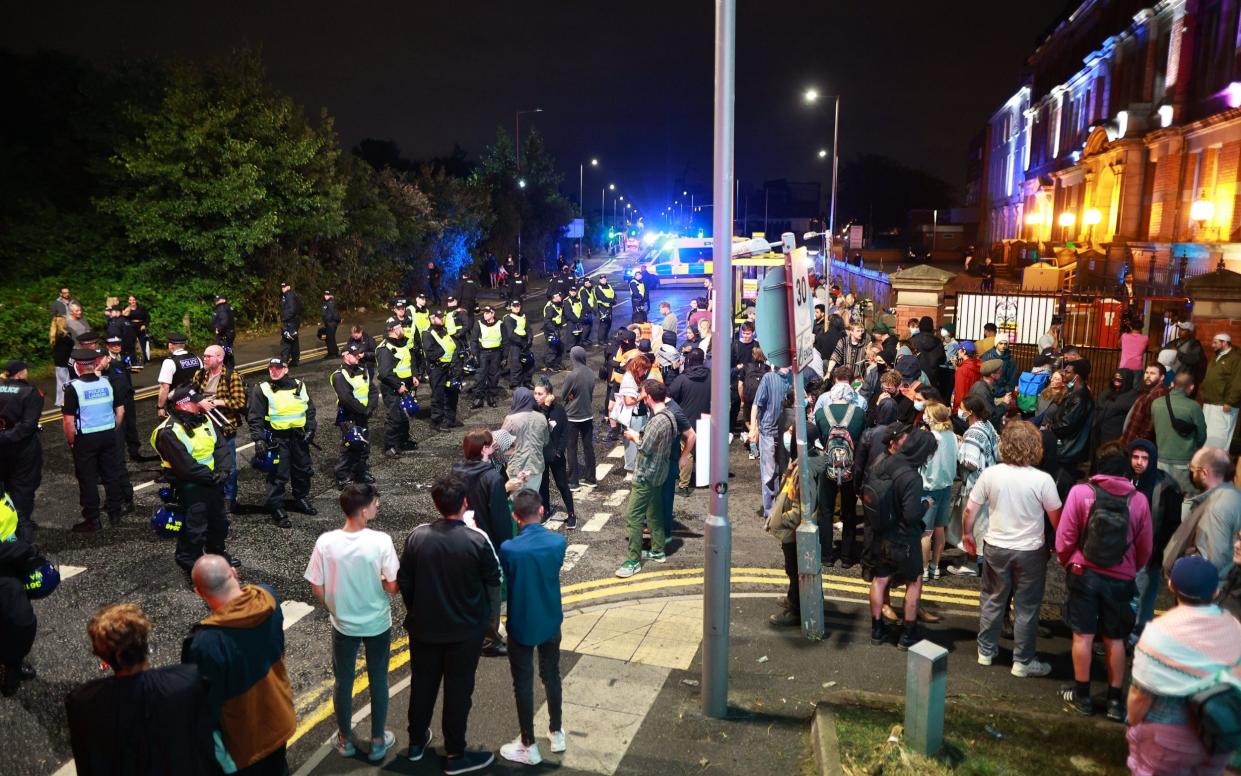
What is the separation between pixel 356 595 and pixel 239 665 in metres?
1.04

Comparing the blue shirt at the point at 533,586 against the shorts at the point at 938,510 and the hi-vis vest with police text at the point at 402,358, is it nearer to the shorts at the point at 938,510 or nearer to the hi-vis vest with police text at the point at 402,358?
the shorts at the point at 938,510

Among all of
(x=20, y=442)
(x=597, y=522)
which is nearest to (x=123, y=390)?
(x=20, y=442)

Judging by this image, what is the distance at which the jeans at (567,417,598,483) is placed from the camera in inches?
428

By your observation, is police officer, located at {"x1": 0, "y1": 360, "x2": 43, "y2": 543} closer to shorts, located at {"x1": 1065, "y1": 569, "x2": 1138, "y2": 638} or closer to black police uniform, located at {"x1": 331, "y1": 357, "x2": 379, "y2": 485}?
black police uniform, located at {"x1": 331, "y1": 357, "x2": 379, "y2": 485}

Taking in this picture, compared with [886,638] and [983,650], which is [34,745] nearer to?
[886,638]

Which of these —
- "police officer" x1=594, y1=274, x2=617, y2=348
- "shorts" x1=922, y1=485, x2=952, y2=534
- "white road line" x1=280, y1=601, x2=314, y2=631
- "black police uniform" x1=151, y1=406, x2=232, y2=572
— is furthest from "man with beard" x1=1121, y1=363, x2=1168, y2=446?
"police officer" x1=594, y1=274, x2=617, y2=348

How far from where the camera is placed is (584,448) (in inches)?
437

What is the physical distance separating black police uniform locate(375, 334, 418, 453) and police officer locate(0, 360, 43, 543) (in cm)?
446

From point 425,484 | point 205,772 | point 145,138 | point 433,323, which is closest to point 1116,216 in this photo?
point 433,323

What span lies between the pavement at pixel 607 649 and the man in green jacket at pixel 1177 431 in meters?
1.60

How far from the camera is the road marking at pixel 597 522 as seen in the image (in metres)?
9.62

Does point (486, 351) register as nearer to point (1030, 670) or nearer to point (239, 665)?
point (1030, 670)

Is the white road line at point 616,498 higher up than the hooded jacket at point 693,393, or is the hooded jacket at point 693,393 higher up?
the hooded jacket at point 693,393

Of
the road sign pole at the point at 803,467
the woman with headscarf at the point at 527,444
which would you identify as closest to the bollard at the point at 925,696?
the road sign pole at the point at 803,467
